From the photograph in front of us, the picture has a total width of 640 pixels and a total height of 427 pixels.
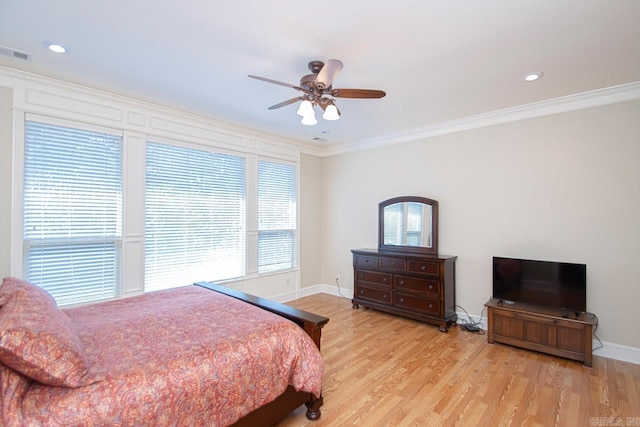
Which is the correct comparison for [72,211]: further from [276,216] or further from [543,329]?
[543,329]

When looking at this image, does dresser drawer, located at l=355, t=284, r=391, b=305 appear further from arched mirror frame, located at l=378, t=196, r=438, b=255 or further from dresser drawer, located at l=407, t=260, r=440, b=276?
arched mirror frame, located at l=378, t=196, r=438, b=255

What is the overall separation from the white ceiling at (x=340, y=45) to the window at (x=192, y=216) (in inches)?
34.2

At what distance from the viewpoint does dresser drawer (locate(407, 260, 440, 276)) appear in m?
3.89

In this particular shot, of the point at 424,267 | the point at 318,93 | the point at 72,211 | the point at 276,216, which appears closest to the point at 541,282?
the point at 424,267

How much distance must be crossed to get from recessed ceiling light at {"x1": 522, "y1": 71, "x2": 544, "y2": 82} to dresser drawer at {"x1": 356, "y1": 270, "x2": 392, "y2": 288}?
279cm

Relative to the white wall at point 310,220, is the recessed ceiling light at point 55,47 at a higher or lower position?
higher

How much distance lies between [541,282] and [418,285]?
1344mm

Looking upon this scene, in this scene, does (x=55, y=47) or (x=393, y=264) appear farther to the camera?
(x=393, y=264)

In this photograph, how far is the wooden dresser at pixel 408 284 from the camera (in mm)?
3877

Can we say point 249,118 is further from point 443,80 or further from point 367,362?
point 367,362

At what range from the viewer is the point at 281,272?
16.7 feet

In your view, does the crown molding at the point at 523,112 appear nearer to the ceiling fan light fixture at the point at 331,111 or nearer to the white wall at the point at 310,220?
the white wall at the point at 310,220

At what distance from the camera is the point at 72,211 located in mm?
3086

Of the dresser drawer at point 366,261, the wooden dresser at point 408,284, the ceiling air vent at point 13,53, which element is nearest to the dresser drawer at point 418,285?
the wooden dresser at point 408,284
